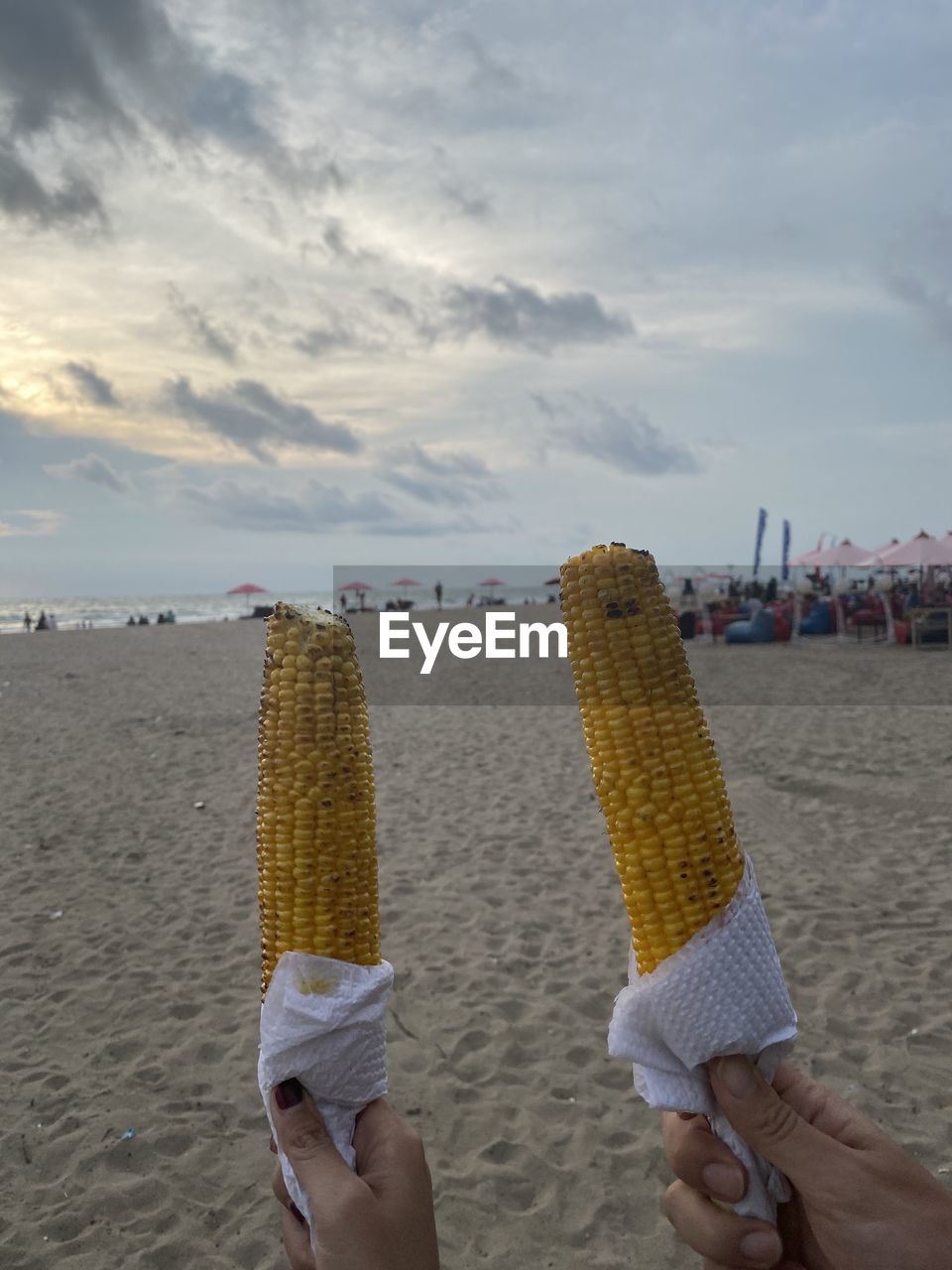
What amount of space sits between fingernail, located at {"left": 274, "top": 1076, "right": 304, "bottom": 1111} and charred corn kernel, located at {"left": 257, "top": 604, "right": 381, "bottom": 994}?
0.20 m

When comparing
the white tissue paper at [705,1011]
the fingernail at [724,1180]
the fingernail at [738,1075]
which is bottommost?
the fingernail at [724,1180]

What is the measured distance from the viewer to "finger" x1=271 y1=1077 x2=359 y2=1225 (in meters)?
1.75

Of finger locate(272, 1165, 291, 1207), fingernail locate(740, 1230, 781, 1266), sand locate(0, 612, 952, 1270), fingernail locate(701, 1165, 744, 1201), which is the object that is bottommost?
sand locate(0, 612, 952, 1270)

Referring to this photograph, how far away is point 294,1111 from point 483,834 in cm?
801

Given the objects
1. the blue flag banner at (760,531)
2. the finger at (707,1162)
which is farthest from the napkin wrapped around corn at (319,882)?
the blue flag banner at (760,531)

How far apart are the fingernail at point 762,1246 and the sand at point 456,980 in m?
2.44

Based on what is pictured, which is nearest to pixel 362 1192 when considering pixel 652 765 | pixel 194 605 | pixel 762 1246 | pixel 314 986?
pixel 314 986

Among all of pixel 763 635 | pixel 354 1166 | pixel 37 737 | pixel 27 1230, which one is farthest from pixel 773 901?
pixel 763 635

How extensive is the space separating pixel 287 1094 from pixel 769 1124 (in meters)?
1.00

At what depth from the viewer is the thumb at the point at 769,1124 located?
1.71 meters

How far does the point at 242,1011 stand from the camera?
6.06 m

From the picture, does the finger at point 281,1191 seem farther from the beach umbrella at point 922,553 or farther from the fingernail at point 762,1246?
the beach umbrella at point 922,553

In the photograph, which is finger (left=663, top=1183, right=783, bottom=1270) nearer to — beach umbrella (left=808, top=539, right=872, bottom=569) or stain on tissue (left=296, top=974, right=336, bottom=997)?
stain on tissue (left=296, top=974, right=336, bottom=997)

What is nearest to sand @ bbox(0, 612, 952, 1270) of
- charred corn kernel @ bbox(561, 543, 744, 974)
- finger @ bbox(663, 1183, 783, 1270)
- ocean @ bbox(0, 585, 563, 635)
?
finger @ bbox(663, 1183, 783, 1270)
